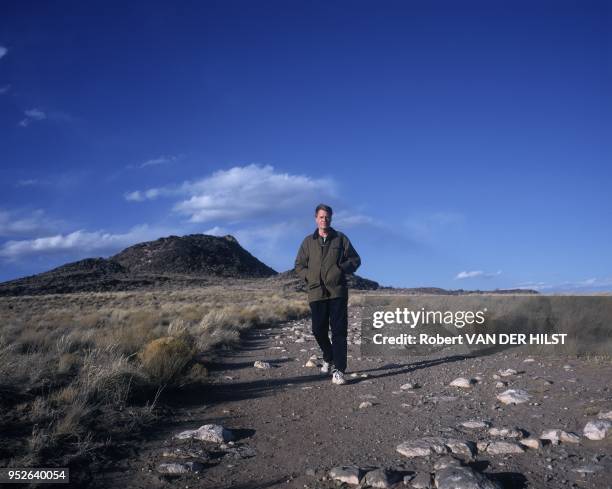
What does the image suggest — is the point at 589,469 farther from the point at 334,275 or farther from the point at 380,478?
the point at 334,275

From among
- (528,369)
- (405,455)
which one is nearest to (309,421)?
(405,455)

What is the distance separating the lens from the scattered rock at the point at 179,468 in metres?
3.66

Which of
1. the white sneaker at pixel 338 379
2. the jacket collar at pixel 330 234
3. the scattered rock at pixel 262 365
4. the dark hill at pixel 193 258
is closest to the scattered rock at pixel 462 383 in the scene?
the white sneaker at pixel 338 379

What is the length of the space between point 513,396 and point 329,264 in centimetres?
286

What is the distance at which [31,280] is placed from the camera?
6931cm

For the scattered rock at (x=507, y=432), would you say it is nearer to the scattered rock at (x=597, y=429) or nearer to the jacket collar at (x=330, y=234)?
the scattered rock at (x=597, y=429)

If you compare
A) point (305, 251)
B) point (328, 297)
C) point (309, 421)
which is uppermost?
point (305, 251)

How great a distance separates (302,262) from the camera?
23.9 ft

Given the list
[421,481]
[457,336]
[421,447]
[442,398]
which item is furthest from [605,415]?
[457,336]

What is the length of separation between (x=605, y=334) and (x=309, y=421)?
6987 mm

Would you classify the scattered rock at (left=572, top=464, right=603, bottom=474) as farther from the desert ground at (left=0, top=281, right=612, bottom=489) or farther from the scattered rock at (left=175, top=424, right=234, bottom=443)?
the scattered rock at (left=175, top=424, right=234, bottom=443)

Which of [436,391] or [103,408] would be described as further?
[436,391]

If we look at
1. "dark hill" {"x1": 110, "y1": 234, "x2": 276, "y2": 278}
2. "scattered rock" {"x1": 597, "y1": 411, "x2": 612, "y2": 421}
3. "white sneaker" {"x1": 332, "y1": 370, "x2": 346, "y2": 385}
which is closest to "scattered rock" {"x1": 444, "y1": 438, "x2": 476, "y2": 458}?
"scattered rock" {"x1": 597, "y1": 411, "x2": 612, "y2": 421}

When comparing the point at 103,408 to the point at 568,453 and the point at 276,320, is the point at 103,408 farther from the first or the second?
the point at 276,320
